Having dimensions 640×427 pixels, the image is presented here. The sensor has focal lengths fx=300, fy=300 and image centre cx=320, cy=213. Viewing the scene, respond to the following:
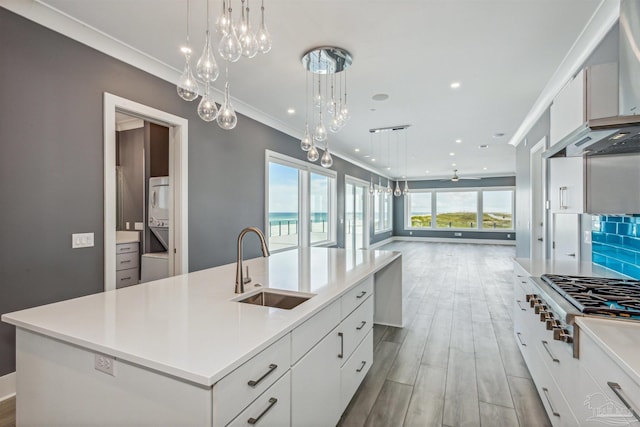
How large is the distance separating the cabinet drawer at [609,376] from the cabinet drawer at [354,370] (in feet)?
3.82

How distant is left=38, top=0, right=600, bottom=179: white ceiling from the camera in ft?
7.07

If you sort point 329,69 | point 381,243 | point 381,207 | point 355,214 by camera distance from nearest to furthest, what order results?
point 329,69
point 355,214
point 381,243
point 381,207

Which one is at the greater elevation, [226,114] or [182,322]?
[226,114]

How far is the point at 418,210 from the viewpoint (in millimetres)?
13273

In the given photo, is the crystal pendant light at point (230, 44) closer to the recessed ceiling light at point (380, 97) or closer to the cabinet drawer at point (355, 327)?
the cabinet drawer at point (355, 327)

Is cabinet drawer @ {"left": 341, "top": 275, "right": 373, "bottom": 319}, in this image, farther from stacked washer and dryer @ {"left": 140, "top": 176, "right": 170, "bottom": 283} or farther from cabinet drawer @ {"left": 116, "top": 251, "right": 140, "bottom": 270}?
cabinet drawer @ {"left": 116, "top": 251, "right": 140, "bottom": 270}

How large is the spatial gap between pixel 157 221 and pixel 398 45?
357 centimetres

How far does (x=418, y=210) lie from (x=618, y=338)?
12.6 m

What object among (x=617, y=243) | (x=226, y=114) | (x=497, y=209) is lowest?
(x=617, y=243)

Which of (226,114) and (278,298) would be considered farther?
(226,114)

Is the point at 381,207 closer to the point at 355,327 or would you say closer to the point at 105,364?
the point at 355,327

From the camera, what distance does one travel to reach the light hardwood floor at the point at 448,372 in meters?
1.95

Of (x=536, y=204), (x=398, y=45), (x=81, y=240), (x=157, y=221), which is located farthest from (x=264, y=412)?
(x=536, y=204)

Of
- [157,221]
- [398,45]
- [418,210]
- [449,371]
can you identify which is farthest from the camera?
[418,210]
